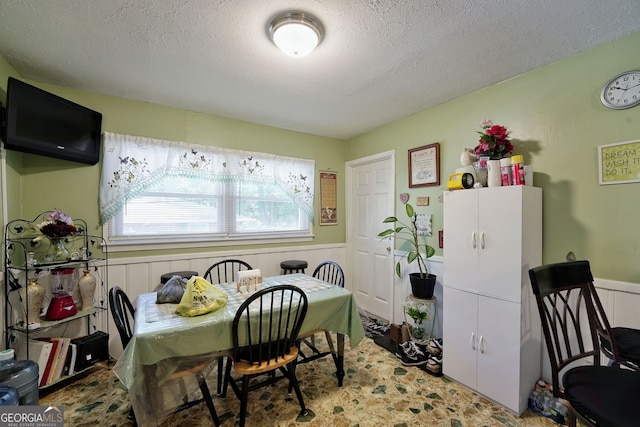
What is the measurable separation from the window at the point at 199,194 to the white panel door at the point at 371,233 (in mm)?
711

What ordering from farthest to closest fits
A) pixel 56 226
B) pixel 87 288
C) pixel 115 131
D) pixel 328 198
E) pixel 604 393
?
pixel 328 198, pixel 115 131, pixel 87 288, pixel 56 226, pixel 604 393

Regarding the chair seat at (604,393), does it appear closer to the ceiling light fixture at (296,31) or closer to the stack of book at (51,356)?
the ceiling light fixture at (296,31)

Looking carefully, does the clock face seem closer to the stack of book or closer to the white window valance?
the white window valance

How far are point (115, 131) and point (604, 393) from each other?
3780 mm

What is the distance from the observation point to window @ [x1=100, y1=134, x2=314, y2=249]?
2531 mm

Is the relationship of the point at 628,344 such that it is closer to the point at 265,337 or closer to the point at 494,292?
the point at 494,292

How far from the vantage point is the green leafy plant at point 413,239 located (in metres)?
2.70

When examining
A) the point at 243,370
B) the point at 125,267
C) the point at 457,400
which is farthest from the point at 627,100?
the point at 125,267

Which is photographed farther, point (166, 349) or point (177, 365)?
point (177, 365)

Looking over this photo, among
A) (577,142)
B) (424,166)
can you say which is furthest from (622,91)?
(424,166)

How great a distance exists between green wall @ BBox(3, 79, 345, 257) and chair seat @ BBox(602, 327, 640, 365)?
123 inches

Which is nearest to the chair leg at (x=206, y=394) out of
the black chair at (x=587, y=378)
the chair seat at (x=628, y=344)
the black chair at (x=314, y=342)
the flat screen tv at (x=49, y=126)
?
the black chair at (x=314, y=342)

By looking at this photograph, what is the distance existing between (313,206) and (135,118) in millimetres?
2224

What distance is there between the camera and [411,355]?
2449 millimetres
